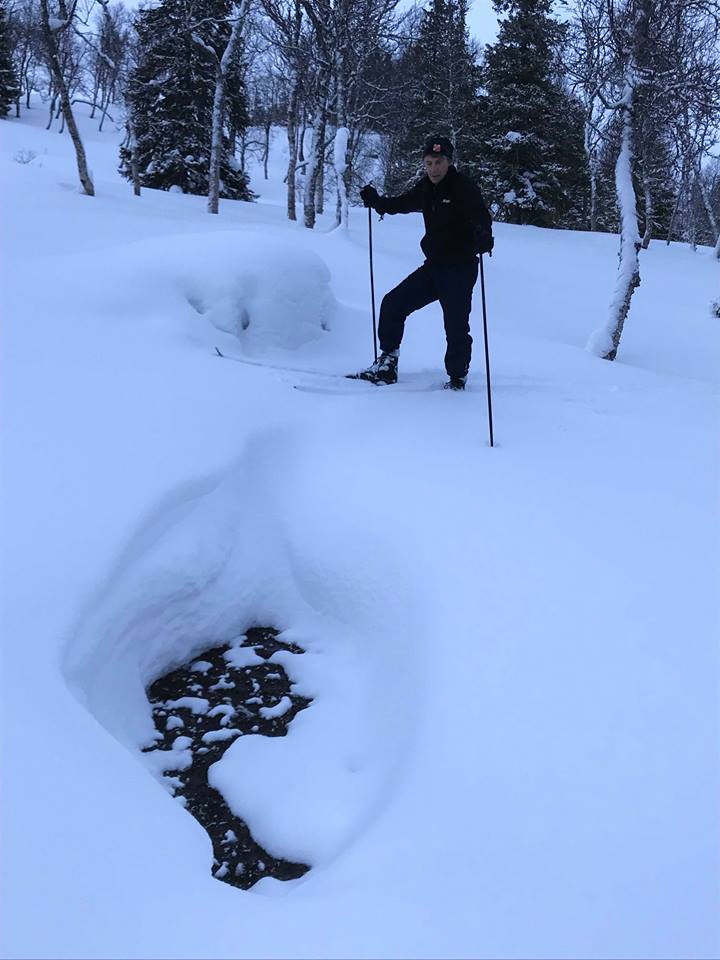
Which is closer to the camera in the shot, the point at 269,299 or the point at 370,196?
the point at 370,196

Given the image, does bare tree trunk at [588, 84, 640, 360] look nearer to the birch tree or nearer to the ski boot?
the birch tree

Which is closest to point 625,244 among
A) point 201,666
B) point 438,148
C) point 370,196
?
point 370,196

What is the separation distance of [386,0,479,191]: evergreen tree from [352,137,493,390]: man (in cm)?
2122

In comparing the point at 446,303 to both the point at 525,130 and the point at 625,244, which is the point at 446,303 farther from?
the point at 525,130

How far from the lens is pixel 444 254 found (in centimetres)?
529

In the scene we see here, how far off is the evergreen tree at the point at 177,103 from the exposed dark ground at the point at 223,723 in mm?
21221

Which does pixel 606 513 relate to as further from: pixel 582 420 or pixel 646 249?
pixel 646 249

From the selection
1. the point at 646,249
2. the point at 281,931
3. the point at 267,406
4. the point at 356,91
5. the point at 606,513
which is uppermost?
the point at 356,91

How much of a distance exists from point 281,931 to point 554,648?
1.44m

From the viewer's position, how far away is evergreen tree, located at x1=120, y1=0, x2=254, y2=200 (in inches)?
809

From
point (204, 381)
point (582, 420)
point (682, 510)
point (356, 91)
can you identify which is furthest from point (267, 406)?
point (356, 91)

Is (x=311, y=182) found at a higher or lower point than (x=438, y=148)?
higher

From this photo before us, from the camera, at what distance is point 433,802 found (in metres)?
2.15

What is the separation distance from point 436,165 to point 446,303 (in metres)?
1.00
